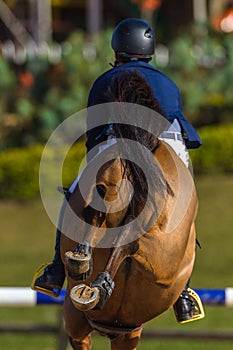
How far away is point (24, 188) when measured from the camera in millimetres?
13961

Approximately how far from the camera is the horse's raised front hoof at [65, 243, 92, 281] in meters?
3.85

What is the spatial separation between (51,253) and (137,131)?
27.0ft

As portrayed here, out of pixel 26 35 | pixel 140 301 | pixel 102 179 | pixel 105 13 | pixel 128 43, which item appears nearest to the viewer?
pixel 102 179

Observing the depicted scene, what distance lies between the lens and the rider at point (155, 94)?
456 centimetres

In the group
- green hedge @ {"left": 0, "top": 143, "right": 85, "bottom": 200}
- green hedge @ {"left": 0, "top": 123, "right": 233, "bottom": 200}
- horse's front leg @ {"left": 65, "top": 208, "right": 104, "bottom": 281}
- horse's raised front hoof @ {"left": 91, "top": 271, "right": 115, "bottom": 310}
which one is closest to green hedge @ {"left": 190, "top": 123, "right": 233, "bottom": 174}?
green hedge @ {"left": 0, "top": 123, "right": 233, "bottom": 200}

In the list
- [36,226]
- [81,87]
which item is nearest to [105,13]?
[81,87]

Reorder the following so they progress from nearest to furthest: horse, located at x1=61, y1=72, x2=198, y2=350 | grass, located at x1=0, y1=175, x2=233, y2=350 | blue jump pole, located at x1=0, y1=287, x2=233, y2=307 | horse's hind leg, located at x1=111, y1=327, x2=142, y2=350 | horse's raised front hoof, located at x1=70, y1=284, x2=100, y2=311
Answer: horse's raised front hoof, located at x1=70, y1=284, x2=100, y2=311 → horse, located at x1=61, y1=72, x2=198, y2=350 → horse's hind leg, located at x1=111, y1=327, x2=142, y2=350 → blue jump pole, located at x1=0, y1=287, x2=233, y2=307 → grass, located at x1=0, y1=175, x2=233, y2=350

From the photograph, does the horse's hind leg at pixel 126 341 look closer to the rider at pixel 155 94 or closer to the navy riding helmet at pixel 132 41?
the rider at pixel 155 94

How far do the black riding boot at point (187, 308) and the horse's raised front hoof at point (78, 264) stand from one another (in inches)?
37.4

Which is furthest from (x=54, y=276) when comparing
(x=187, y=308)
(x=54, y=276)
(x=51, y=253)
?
(x=51, y=253)

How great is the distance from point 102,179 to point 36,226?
925 centimetres

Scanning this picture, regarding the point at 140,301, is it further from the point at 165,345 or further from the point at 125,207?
the point at 165,345

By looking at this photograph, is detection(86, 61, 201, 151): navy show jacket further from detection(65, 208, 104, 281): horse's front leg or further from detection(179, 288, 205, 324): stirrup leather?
detection(179, 288, 205, 324): stirrup leather

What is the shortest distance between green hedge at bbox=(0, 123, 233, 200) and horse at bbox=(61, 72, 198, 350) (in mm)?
9328
